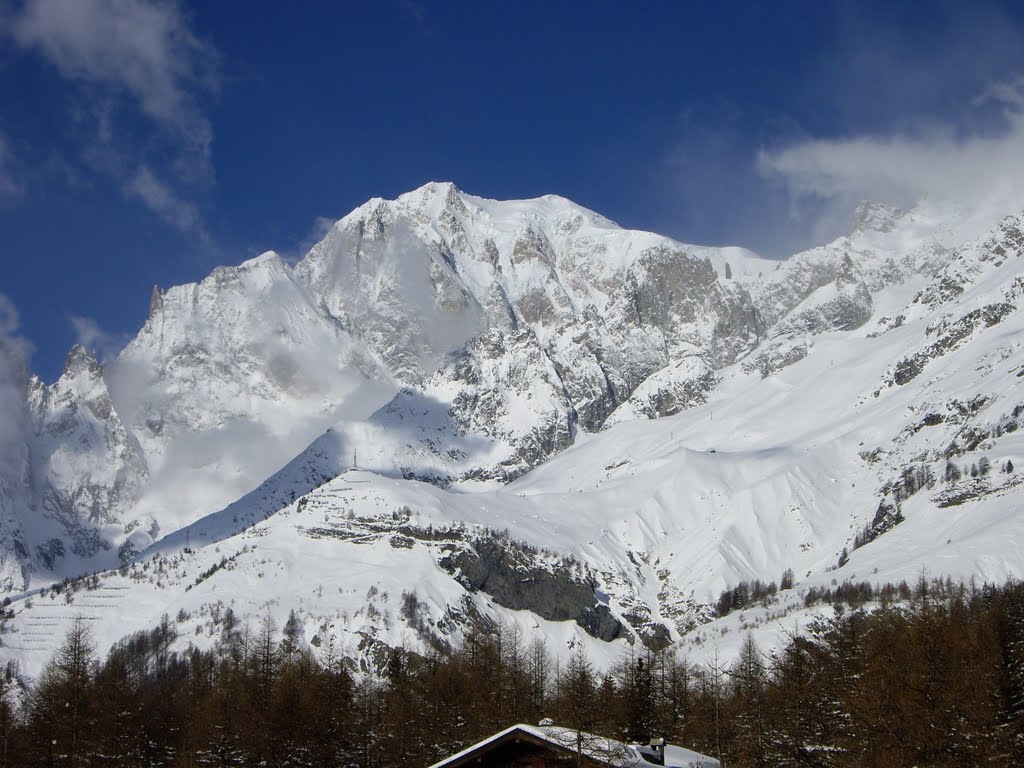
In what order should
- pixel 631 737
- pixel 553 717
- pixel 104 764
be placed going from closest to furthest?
1. pixel 104 764
2. pixel 631 737
3. pixel 553 717

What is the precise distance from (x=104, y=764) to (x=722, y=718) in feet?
160

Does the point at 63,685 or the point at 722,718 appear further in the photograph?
the point at 722,718

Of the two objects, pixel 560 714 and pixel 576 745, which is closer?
pixel 576 745

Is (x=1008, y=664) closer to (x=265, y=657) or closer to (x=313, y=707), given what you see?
(x=313, y=707)

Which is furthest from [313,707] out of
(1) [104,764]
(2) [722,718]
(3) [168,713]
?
(2) [722,718]

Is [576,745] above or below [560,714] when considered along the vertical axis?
below

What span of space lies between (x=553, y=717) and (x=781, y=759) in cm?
2528

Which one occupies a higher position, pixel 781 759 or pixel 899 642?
pixel 899 642

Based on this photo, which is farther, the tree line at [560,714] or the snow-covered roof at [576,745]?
the tree line at [560,714]

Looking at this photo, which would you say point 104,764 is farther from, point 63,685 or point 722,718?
point 722,718

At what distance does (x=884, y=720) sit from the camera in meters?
79.8

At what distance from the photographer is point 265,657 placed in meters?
118

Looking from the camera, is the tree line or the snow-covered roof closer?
the snow-covered roof

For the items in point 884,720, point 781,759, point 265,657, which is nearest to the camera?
point 884,720
